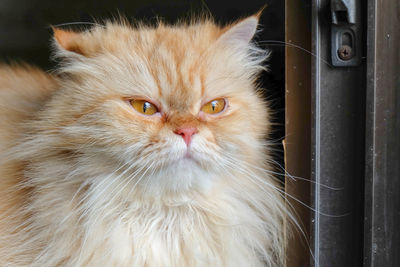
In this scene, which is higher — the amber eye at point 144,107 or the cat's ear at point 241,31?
the cat's ear at point 241,31

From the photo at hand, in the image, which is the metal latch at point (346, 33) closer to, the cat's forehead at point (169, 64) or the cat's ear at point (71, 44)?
the cat's forehead at point (169, 64)

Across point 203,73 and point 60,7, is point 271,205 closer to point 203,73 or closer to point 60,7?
point 203,73

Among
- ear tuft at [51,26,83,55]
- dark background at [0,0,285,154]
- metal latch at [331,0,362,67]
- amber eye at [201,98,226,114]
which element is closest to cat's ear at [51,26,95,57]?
ear tuft at [51,26,83,55]

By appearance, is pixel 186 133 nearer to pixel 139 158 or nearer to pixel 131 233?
pixel 139 158

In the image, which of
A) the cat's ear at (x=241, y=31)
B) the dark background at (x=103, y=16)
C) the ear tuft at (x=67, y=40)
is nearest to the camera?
the ear tuft at (x=67, y=40)

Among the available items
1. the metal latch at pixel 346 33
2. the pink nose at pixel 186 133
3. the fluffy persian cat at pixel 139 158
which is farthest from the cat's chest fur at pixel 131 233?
the metal latch at pixel 346 33

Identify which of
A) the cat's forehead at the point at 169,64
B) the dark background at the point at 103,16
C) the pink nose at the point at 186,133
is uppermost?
the dark background at the point at 103,16

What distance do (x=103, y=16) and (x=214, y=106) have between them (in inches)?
69.4

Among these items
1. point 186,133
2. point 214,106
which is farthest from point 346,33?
point 186,133

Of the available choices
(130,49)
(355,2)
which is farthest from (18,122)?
(355,2)

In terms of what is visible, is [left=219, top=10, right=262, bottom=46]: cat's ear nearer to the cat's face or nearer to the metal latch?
the cat's face

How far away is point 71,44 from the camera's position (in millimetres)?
1304

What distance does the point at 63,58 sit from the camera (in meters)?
1.34

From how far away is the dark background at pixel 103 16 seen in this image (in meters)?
2.04
